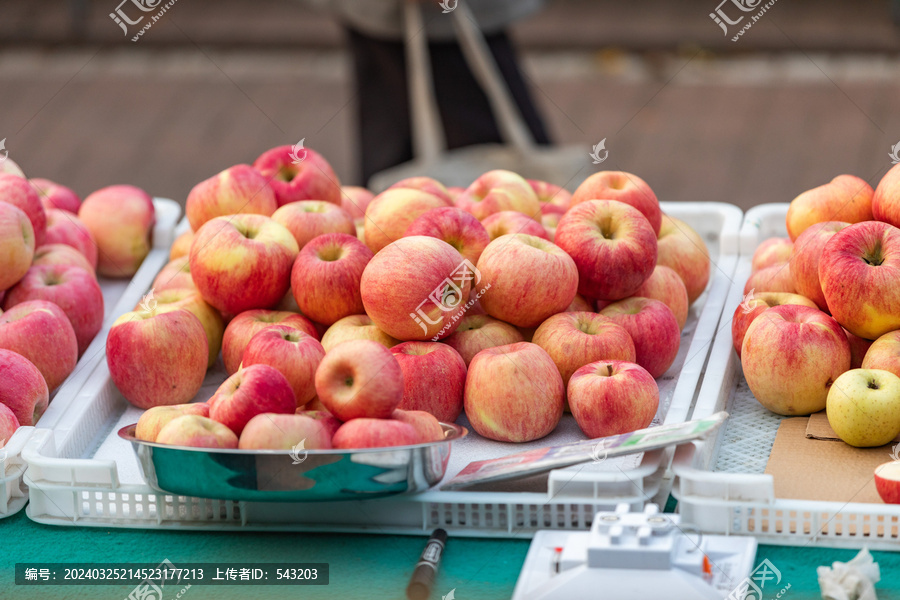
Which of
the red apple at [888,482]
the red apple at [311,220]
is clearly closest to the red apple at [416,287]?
the red apple at [311,220]

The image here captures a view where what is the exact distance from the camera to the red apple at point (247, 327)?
1.58 metres

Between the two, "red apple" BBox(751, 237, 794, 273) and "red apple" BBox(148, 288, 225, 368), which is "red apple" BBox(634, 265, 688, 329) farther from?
"red apple" BBox(148, 288, 225, 368)

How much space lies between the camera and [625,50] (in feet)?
18.4

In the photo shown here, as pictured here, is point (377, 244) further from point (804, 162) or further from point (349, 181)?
point (804, 162)

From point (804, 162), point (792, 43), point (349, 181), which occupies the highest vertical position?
point (792, 43)

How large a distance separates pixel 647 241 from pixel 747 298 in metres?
0.18

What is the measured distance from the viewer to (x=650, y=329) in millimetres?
1561

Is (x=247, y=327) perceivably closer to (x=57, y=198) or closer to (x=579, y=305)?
(x=579, y=305)

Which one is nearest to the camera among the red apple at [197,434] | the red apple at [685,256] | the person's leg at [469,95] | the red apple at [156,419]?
the red apple at [197,434]

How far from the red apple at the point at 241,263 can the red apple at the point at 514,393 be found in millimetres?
354

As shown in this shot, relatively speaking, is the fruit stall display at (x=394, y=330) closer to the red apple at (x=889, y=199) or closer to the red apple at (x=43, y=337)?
the red apple at (x=43, y=337)

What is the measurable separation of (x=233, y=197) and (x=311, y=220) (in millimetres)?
169

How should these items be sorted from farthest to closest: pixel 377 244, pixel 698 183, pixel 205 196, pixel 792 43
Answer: pixel 792 43
pixel 698 183
pixel 205 196
pixel 377 244


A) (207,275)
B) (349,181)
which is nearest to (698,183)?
(349,181)
